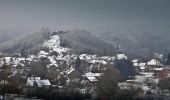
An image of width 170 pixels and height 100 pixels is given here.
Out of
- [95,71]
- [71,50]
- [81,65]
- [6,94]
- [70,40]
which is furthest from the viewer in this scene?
[70,40]

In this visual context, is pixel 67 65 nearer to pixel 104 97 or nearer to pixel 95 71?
pixel 95 71

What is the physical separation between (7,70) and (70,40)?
448 ft

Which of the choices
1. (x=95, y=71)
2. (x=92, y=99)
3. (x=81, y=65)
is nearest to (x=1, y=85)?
(x=92, y=99)

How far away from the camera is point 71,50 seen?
160125 mm

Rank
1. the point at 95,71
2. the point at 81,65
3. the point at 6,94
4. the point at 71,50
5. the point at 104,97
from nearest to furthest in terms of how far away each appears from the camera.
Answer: the point at 6,94
the point at 104,97
the point at 95,71
the point at 81,65
the point at 71,50

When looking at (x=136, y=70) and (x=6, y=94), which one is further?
(x=136, y=70)

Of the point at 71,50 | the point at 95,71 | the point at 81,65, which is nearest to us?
the point at 95,71

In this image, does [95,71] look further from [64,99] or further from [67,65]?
[64,99]

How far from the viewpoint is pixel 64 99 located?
4628 cm

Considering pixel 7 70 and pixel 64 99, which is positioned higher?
pixel 7 70

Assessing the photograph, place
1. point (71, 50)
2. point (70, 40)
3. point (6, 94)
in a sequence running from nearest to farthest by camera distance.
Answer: point (6, 94) → point (71, 50) → point (70, 40)

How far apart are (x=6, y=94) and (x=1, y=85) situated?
2.12 m

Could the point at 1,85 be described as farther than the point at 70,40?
No

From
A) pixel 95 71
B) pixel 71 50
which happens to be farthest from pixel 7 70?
pixel 71 50
